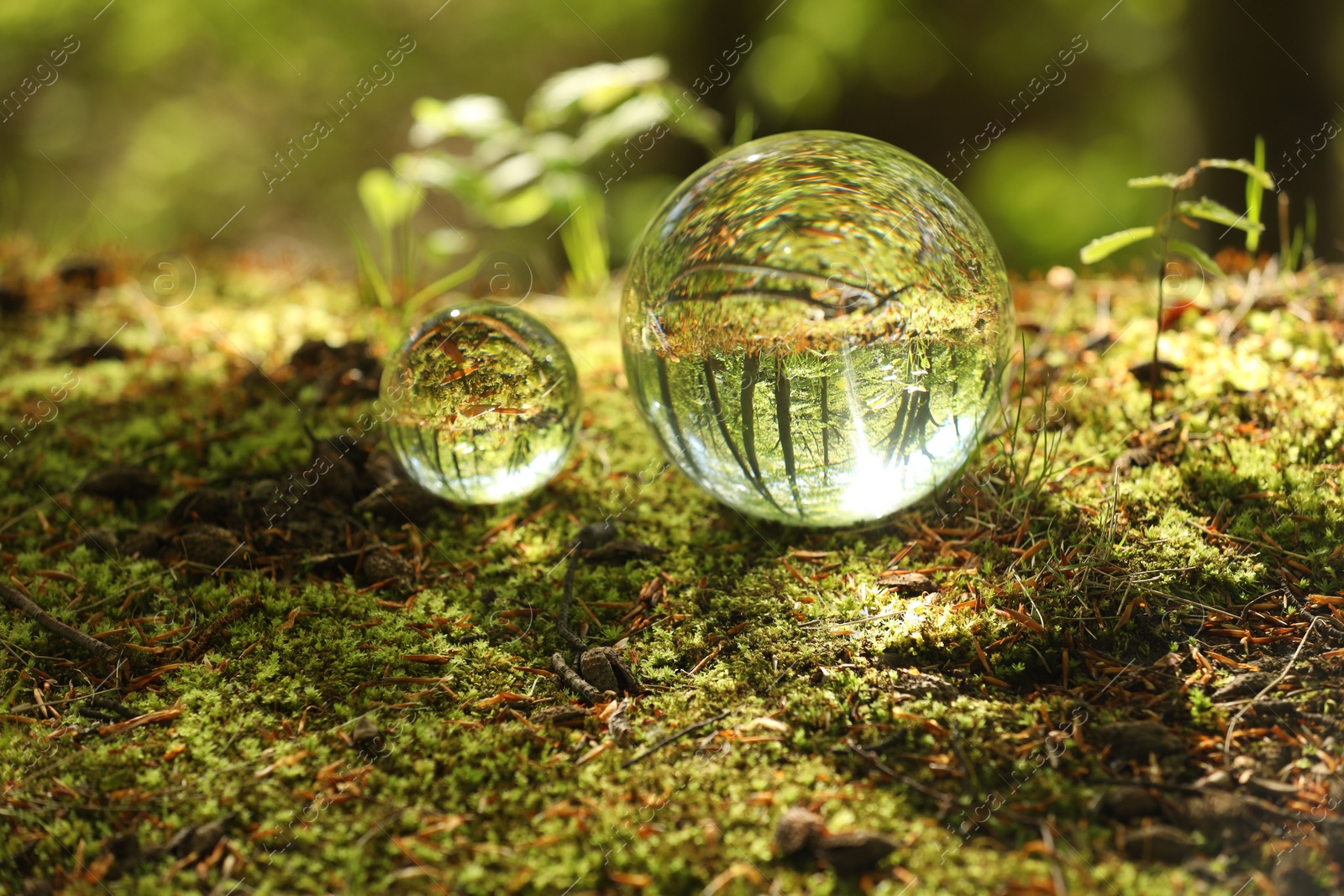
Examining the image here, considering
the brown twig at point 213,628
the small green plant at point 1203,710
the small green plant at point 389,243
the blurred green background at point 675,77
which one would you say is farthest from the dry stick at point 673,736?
the blurred green background at point 675,77

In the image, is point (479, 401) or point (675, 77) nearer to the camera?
point (479, 401)

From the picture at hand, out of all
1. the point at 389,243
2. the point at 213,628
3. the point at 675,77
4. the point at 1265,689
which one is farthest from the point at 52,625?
the point at 675,77

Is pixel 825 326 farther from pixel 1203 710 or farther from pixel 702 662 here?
pixel 1203 710

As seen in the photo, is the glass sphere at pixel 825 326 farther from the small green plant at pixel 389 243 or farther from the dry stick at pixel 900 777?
the small green plant at pixel 389 243

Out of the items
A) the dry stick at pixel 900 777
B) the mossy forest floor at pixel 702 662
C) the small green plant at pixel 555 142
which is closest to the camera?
the mossy forest floor at pixel 702 662

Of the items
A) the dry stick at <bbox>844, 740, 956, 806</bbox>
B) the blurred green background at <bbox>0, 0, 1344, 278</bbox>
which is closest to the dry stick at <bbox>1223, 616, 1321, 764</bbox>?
the dry stick at <bbox>844, 740, 956, 806</bbox>

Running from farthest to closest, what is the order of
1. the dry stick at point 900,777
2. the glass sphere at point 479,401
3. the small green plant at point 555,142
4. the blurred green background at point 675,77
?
the blurred green background at point 675,77
the small green plant at point 555,142
the glass sphere at point 479,401
the dry stick at point 900,777

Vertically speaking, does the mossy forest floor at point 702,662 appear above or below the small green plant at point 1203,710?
above
